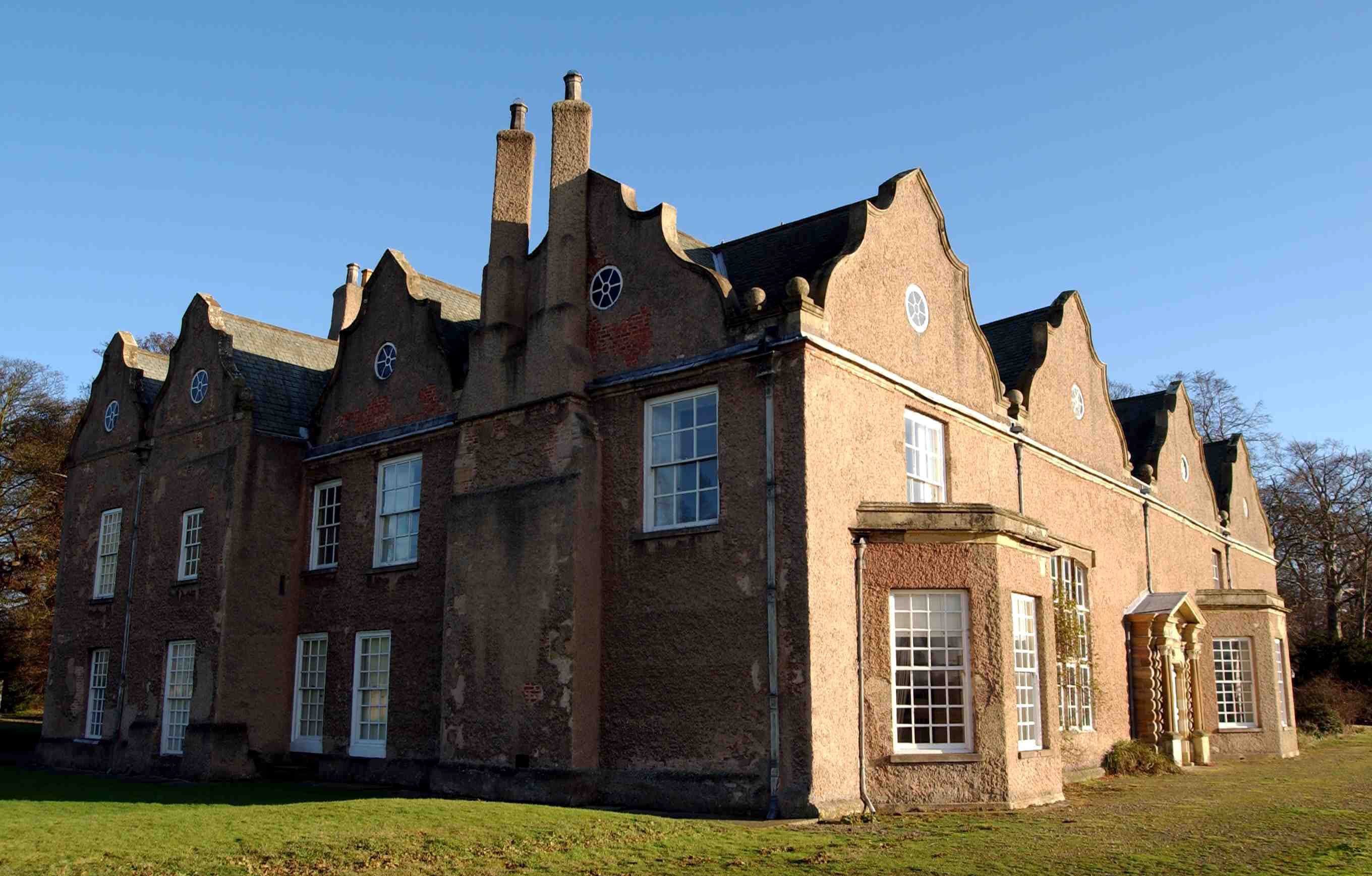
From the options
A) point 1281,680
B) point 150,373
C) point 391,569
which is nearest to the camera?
point 391,569

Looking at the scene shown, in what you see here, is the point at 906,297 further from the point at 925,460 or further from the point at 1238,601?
the point at 1238,601

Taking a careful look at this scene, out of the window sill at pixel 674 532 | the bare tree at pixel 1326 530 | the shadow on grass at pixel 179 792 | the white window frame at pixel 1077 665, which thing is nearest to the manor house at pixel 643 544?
the window sill at pixel 674 532

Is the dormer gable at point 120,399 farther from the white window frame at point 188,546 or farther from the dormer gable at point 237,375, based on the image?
the white window frame at point 188,546

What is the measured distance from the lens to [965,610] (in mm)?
15844

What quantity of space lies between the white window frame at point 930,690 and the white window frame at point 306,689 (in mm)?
11408

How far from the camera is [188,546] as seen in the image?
23656 millimetres

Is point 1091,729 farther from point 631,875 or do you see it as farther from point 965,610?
point 631,875

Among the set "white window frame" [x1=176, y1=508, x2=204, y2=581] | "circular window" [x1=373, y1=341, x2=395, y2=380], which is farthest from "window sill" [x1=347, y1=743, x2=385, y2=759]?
"circular window" [x1=373, y1=341, x2=395, y2=380]

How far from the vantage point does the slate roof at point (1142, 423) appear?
29297 mm

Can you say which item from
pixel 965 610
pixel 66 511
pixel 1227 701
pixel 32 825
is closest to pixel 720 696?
pixel 965 610

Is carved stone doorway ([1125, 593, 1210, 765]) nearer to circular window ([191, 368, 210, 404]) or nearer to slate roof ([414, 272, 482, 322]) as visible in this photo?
slate roof ([414, 272, 482, 322])

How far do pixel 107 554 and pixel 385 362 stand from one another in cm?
930

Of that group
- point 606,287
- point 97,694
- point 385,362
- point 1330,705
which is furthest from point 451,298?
point 1330,705

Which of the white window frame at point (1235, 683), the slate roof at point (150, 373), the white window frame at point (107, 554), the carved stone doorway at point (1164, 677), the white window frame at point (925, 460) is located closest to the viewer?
the white window frame at point (925, 460)
